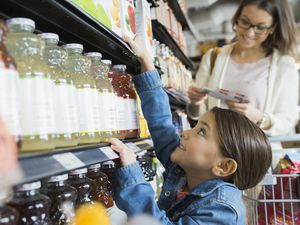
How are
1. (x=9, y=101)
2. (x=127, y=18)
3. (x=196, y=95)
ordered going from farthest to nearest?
(x=196, y=95) → (x=127, y=18) → (x=9, y=101)

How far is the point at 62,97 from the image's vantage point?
1.06 m

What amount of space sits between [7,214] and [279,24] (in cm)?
235

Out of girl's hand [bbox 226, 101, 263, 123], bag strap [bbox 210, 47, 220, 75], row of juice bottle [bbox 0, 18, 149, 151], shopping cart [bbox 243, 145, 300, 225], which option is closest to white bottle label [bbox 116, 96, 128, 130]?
row of juice bottle [bbox 0, 18, 149, 151]

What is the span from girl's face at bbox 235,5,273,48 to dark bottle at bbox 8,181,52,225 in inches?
81.2

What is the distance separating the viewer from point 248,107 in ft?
8.25

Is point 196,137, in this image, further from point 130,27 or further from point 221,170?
point 130,27

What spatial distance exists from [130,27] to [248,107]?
3.61ft

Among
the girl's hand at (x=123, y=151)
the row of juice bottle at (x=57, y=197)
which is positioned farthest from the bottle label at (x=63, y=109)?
the girl's hand at (x=123, y=151)

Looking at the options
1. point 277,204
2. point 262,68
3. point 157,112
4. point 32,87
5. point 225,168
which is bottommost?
point 277,204

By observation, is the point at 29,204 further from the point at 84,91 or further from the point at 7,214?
the point at 84,91

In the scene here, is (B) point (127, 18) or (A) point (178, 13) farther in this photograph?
(A) point (178, 13)

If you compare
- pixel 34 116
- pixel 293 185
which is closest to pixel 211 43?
pixel 293 185

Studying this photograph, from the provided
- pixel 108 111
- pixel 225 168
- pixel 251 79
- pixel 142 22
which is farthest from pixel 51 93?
pixel 251 79

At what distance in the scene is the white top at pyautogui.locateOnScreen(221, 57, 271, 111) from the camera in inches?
111
